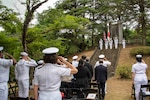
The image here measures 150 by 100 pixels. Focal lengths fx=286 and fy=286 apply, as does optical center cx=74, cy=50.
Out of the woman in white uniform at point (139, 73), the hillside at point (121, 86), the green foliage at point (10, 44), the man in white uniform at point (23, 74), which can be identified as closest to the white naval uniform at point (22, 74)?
the man in white uniform at point (23, 74)

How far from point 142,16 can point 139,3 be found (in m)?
1.38

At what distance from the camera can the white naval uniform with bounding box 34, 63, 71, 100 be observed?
4305 mm

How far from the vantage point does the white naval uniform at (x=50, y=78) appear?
14.1 ft

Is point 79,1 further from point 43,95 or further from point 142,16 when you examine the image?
point 43,95

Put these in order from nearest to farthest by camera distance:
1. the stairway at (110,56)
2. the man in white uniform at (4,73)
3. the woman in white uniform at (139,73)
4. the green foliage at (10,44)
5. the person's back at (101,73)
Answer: the man in white uniform at (4,73) → the woman in white uniform at (139,73) → the person's back at (101,73) → the green foliage at (10,44) → the stairway at (110,56)

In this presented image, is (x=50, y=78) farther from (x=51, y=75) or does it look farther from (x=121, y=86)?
(x=121, y=86)

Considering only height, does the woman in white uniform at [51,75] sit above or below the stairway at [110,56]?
above

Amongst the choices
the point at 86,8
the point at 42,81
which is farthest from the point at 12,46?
the point at 86,8

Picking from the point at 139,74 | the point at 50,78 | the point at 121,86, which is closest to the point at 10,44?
the point at 121,86

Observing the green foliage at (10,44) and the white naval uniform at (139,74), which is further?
the green foliage at (10,44)

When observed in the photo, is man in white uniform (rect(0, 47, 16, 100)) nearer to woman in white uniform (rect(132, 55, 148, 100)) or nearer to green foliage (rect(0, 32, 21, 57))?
woman in white uniform (rect(132, 55, 148, 100))

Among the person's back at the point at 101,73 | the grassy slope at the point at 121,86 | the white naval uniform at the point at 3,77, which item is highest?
the white naval uniform at the point at 3,77

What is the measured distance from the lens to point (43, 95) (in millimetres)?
4359

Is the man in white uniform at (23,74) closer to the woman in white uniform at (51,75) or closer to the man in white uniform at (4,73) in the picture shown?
the man in white uniform at (4,73)
